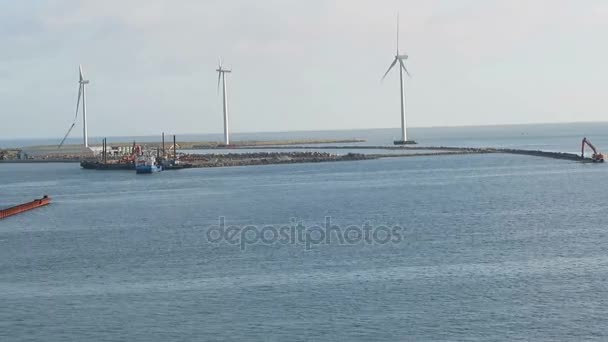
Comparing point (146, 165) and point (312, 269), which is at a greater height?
point (146, 165)

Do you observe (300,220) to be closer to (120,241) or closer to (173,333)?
(120,241)

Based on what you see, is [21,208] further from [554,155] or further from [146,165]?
[554,155]

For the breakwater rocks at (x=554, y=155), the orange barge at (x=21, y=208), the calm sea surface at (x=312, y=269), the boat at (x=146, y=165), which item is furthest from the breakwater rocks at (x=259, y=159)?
the orange barge at (x=21, y=208)

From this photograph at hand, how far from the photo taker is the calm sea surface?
32.7 meters

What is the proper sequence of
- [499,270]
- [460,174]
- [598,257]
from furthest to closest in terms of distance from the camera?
[460,174]
[598,257]
[499,270]

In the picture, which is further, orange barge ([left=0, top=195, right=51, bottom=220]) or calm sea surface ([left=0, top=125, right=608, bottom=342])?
orange barge ([left=0, top=195, right=51, bottom=220])

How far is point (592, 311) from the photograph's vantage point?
3334 centimetres

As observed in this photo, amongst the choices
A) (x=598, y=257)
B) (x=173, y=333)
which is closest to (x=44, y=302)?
(x=173, y=333)

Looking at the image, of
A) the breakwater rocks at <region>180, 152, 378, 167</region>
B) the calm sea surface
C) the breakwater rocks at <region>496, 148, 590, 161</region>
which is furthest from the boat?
the breakwater rocks at <region>496, 148, 590, 161</region>

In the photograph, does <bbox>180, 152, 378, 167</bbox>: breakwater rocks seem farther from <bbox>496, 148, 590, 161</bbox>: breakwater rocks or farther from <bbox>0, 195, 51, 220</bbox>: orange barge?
<bbox>0, 195, 51, 220</bbox>: orange barge

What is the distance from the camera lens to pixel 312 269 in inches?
1690

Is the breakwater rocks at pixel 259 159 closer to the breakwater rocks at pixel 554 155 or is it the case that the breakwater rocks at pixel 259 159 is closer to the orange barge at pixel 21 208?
the breakwater rocks at pixel 554 155

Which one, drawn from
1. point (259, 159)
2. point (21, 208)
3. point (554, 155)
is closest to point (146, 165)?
point (259, 159)

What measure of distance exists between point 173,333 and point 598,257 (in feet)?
67.6
